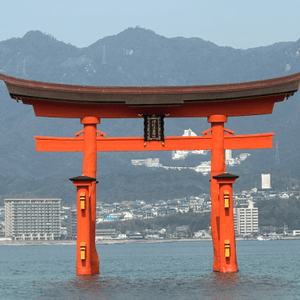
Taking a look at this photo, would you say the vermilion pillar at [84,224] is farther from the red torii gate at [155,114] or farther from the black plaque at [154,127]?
the black plaque at [154,127]

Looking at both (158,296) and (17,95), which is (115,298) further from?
(17,95)

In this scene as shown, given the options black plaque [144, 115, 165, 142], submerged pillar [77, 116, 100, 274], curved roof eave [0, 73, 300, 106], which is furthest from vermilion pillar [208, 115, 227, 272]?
submerged pillar [77, 116, 100, 274]

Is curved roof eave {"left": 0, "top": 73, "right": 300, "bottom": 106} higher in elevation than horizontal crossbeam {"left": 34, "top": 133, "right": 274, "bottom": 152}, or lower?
higher

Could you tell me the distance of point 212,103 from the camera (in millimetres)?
28188

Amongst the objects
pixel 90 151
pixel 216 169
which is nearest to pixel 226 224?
pixel 216 169

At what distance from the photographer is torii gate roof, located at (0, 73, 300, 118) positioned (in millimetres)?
27047

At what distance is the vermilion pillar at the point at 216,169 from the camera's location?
2750 cm

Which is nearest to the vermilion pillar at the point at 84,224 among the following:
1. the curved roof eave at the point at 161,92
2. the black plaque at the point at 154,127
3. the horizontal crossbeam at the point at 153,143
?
the horizontal crossbeam at the point at 153,143

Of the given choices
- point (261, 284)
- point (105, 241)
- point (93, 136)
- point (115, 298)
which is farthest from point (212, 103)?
point (105, 241)

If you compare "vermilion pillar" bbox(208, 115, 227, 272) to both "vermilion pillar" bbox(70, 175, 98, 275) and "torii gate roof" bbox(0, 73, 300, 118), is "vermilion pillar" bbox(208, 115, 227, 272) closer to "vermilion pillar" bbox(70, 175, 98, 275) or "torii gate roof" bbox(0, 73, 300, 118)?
"torii gate roof" bbox(0, 73, 300, 118)

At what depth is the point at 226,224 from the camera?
26.8 m

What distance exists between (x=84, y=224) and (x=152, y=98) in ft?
19.2

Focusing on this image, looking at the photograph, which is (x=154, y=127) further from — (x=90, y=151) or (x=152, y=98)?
(x=90, y=151)

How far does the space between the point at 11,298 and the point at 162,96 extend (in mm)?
9975
